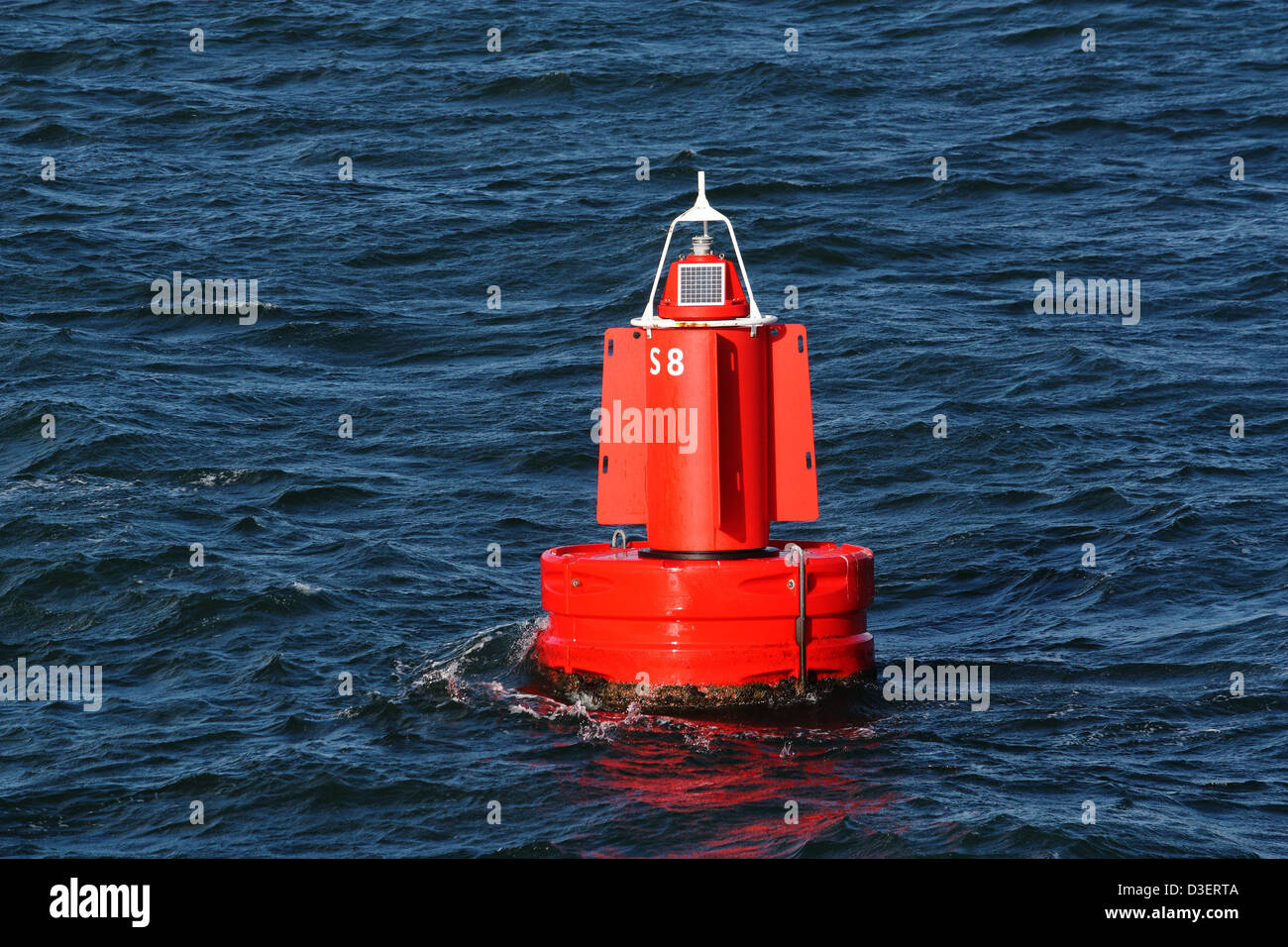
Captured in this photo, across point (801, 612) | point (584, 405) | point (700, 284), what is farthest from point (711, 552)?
point (584, 405)

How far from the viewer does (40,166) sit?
86.2ft

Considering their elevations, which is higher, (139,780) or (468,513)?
(468,513)

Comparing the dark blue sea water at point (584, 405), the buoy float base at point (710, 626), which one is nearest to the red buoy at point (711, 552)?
the buoy float base at point (710, 626)

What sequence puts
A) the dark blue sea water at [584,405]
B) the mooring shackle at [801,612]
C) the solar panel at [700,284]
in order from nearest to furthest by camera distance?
the dark blue sea water at [584,405]
the mooring shackle at [801,612]
the solar panel at [700,284]

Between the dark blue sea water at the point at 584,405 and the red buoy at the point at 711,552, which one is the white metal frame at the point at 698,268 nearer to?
the red buoy at the point at 711,552


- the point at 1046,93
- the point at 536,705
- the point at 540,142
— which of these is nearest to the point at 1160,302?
the point at 1046,93

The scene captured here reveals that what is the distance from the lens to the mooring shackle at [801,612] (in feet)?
34.8

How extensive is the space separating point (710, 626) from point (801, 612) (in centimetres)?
59

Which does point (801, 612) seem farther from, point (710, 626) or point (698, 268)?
point (698, 268)

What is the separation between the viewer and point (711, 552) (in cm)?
1091

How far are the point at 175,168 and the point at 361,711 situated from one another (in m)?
17.8

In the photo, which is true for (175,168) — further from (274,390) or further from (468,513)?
(468,513)

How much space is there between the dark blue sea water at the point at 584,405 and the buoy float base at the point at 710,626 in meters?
0.28

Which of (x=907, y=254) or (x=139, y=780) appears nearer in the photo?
(x=139, y=780)
